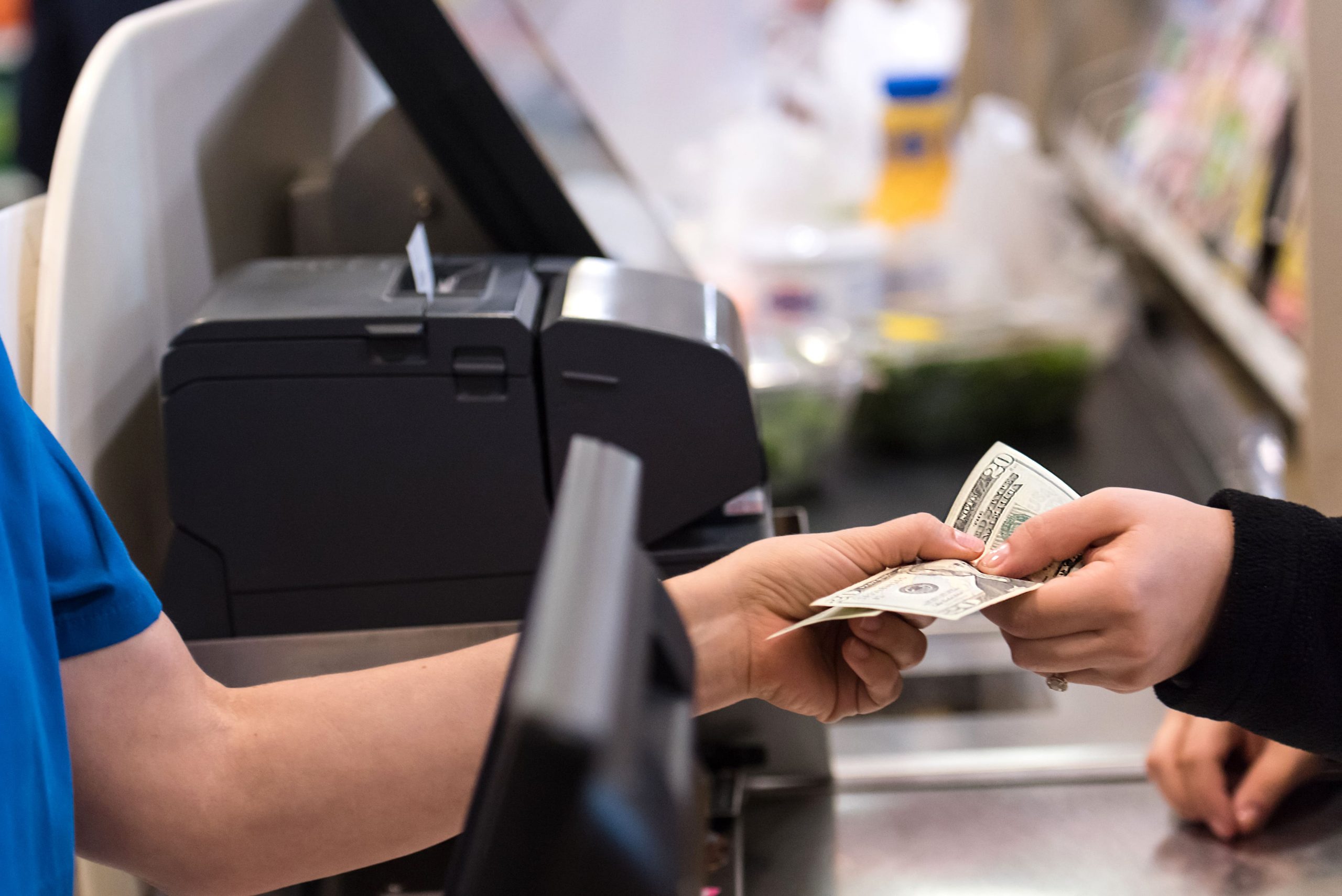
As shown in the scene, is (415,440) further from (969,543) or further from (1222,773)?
(1222,773)

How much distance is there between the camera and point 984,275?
221cm

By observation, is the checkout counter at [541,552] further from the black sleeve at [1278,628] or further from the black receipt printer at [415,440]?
the black sleeve at [1278,628]

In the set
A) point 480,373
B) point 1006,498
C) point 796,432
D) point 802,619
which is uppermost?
point 480,373

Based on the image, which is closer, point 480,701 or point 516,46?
point 480,701

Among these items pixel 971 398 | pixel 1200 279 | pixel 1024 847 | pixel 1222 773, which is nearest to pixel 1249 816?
pixel 1222 773

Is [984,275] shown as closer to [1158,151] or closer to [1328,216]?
[1328,216]

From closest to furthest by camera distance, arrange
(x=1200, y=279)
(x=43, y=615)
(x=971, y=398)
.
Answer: (x=43, y=615)
(x=971, y=398)
(x=1200, y=279)

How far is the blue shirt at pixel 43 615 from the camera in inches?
26.1

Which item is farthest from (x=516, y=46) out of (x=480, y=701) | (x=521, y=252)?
(x=480, y=701)

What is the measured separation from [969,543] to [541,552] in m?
0.41

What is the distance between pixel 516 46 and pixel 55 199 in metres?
0.55

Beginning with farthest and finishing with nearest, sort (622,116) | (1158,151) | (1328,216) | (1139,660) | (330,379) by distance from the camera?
(1158,151) < (622,116) < (1328,216) < (330,379) < (1139,660)

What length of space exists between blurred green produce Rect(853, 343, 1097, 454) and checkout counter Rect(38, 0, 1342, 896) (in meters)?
0.77

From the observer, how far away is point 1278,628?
0.79 meters
